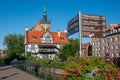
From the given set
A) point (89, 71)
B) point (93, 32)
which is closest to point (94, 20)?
point (93, 32)

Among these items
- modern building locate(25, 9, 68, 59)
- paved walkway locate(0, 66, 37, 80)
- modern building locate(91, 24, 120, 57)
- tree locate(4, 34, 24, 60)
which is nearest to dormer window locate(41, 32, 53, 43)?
modern building locate(25, 9, 68, 59)

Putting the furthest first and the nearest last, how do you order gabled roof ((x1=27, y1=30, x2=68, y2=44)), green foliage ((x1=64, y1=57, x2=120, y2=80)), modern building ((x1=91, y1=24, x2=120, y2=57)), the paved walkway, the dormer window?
the dormer window, gabled roof ((x1=27, y1=30, x2=68, y2=44)), modern building ((x1=91, y1=24, x2=120, y2=57)), the paved walkway, green foliage ((x1=64, y1=57, x2=120, y2=80))

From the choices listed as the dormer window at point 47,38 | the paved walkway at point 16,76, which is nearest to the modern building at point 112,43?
the dormer window at point 47,38

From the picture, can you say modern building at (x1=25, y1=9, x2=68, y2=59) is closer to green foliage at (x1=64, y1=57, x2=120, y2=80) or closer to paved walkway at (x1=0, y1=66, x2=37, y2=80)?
paved walkway at (x1=0, y1=66, x2=37, y2=80)

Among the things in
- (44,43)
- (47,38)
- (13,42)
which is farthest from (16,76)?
(13,42)

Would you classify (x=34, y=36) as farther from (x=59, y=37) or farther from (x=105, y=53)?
(x=105, y=53)

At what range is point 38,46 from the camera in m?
73.0

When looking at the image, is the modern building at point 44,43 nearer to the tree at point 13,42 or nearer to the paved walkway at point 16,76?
the tree at point 13,42

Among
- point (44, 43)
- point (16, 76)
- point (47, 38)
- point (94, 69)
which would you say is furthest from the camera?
point (47, 38)

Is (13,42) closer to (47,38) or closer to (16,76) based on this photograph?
(47,38)

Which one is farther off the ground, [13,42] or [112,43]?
[13,42]

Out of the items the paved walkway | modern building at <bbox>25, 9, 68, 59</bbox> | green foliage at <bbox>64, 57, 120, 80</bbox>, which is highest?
modern building at <bbox>25, 9, 68, 59</bbox>

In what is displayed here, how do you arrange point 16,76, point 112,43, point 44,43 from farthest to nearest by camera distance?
point 112,43 < point 44,43 < point 16,76

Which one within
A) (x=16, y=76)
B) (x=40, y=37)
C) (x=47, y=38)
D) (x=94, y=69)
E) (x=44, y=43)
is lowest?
(x=16, y=76)
